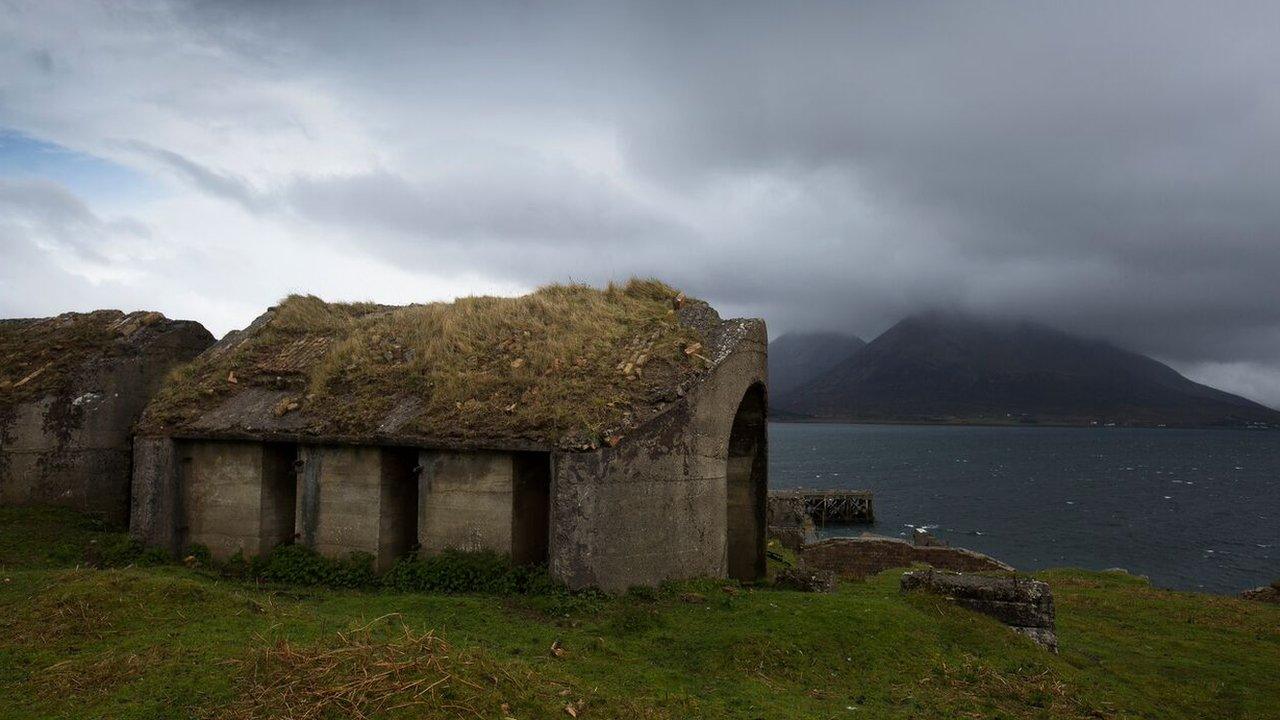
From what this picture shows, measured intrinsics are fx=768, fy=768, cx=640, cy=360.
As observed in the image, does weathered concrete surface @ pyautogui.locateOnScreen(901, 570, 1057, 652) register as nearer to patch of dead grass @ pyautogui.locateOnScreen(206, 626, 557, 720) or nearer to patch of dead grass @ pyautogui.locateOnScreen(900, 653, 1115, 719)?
patch of dead grass @ pyautogui.locateOnScreen(900, 653, 1115, 719)

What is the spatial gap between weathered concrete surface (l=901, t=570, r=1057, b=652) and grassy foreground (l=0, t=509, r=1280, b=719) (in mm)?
369

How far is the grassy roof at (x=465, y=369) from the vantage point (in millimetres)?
11484

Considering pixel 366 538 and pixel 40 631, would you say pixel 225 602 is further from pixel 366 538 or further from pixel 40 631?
pixel 366 538

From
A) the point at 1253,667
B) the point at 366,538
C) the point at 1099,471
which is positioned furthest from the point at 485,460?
the point at 1099,471

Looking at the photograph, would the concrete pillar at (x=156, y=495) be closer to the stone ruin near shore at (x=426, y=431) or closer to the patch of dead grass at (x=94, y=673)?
the stone ruin near shore at (x=426, y=431)

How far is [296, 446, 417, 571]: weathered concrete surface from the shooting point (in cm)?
1201

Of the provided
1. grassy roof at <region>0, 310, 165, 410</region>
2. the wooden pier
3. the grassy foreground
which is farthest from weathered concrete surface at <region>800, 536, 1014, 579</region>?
the wooden pier

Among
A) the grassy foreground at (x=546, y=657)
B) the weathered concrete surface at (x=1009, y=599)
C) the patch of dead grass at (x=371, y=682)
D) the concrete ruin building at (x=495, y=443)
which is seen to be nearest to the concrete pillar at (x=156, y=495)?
the concrete ruin building at (x=495, y=443)

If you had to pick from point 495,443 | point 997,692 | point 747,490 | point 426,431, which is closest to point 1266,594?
point 747,490

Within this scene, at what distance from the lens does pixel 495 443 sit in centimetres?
1112

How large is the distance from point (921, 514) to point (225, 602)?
62.2m

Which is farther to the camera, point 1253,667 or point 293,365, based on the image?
point 293,365

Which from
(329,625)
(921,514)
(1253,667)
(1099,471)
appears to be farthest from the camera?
(1099,471)

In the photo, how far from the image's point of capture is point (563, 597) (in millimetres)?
10188
